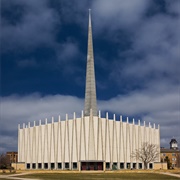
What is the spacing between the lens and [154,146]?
102375mm

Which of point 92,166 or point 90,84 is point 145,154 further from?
point 90,84

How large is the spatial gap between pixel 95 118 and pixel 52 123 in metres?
13.2

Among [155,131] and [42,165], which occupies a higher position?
[155,131]

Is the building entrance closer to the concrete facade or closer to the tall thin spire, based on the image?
the concrete facade

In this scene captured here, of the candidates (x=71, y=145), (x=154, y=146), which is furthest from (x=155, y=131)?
(x=71, y=145)

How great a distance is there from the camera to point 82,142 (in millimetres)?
87625

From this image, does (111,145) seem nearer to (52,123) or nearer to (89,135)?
(89,135)

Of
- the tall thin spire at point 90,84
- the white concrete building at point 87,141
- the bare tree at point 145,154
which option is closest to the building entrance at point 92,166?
the white concrete building at point 87,141

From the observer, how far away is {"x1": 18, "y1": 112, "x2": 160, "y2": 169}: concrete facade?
87.4m

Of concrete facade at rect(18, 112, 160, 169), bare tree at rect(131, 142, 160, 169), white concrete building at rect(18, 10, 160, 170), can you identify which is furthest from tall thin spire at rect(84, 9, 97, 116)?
bare tree at rect(131, 142, 160, 169)

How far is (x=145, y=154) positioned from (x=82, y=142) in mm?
18292

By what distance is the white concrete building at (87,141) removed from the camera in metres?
87.4

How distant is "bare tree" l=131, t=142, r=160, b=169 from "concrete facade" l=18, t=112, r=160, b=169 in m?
1.13

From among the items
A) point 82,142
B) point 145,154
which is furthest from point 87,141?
point 145,154
